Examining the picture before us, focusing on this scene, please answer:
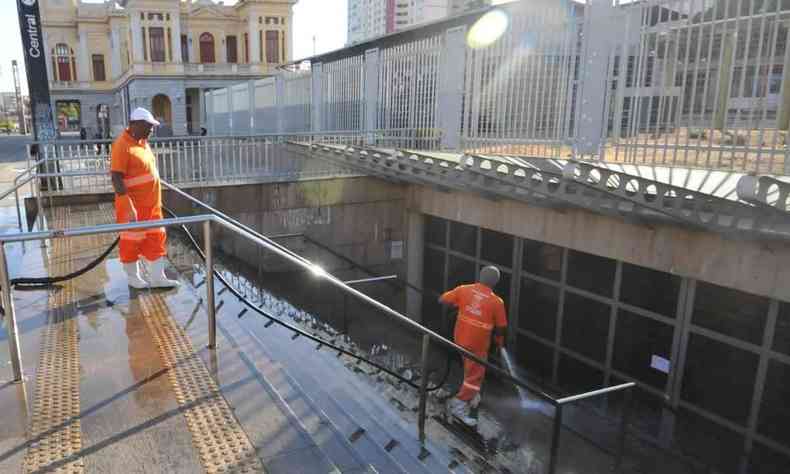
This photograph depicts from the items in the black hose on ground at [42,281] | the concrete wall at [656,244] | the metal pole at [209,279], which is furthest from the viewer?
the concrete wall at [656,244]

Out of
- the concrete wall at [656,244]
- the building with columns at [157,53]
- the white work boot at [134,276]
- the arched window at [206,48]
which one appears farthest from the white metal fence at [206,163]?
the arched window at [206,48]

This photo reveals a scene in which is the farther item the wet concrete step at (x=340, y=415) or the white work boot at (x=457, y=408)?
the white work boot at (x=457, y=408)

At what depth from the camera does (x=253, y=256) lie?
1084 cm

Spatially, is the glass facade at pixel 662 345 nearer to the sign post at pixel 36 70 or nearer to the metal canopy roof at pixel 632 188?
the metal canopy roof at pixel 632 188

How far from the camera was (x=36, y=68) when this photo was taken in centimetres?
1043

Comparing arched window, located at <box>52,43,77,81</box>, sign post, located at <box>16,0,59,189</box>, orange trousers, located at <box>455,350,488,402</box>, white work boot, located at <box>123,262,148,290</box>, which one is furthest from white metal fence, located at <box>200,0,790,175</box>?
arched window, located at <box>52,43,77,81</box>

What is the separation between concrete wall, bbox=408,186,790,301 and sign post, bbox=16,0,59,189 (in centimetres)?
824

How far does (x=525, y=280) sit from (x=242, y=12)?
5060 centimetres

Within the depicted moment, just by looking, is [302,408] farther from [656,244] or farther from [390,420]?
[656,244]

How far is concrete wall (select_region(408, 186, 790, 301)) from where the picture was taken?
213 inches

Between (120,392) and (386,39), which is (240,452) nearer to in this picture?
(120,392)

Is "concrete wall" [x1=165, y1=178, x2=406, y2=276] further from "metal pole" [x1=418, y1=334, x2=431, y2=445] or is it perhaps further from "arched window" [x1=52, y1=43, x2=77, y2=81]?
"arched window" [x1=52, y1=43, x2=77, y2=81]

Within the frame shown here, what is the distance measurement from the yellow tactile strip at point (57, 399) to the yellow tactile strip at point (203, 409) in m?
0.53

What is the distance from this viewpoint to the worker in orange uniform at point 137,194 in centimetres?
458
